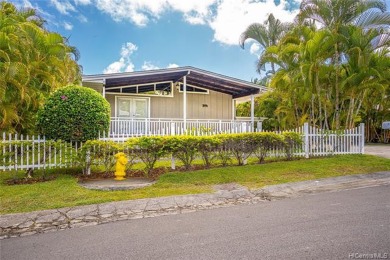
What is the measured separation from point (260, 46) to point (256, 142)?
1800 cm

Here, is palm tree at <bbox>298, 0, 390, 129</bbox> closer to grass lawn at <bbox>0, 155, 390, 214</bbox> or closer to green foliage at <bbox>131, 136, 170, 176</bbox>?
grass lawn at <bbox>0, 155, 390, 214</bbox>

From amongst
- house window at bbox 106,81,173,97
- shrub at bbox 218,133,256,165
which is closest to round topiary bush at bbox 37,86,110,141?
shrub at bbox 218,133,256,165

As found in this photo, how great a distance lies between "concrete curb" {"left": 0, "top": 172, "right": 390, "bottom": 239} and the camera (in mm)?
4539

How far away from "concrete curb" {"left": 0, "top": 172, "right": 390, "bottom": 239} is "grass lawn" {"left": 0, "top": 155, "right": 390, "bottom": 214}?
0.36 metres

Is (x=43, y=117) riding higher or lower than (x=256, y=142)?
higher

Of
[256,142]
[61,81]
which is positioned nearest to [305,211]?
[256,142]

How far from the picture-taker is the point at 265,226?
4188 millimetres

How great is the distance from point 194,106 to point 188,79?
2.06m

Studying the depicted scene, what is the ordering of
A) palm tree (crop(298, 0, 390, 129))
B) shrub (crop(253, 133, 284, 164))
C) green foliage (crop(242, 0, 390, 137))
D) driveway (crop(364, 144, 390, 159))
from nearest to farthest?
shrub (crop(253, 133, 284, 164))
green foliage (crop(242, 0, 390, 137))
palm tree (crop(298, 0, 390, 129))
driveway (crop(364, 144, 390, 159))

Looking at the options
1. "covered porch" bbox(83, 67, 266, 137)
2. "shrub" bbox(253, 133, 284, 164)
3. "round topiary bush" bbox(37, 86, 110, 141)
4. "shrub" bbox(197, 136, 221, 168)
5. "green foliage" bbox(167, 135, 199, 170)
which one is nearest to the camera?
"round topiary bush" bbox(37, 86, 110, 141)

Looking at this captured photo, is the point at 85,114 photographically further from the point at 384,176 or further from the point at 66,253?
the point at 384,176

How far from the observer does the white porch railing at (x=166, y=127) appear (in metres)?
13.6

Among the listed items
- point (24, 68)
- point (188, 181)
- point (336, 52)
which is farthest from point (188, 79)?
point (188, 181)

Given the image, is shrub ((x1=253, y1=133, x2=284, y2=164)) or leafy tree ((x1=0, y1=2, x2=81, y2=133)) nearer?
leafy tree ((x1=0, y1=2, x2=81, y2=133))
